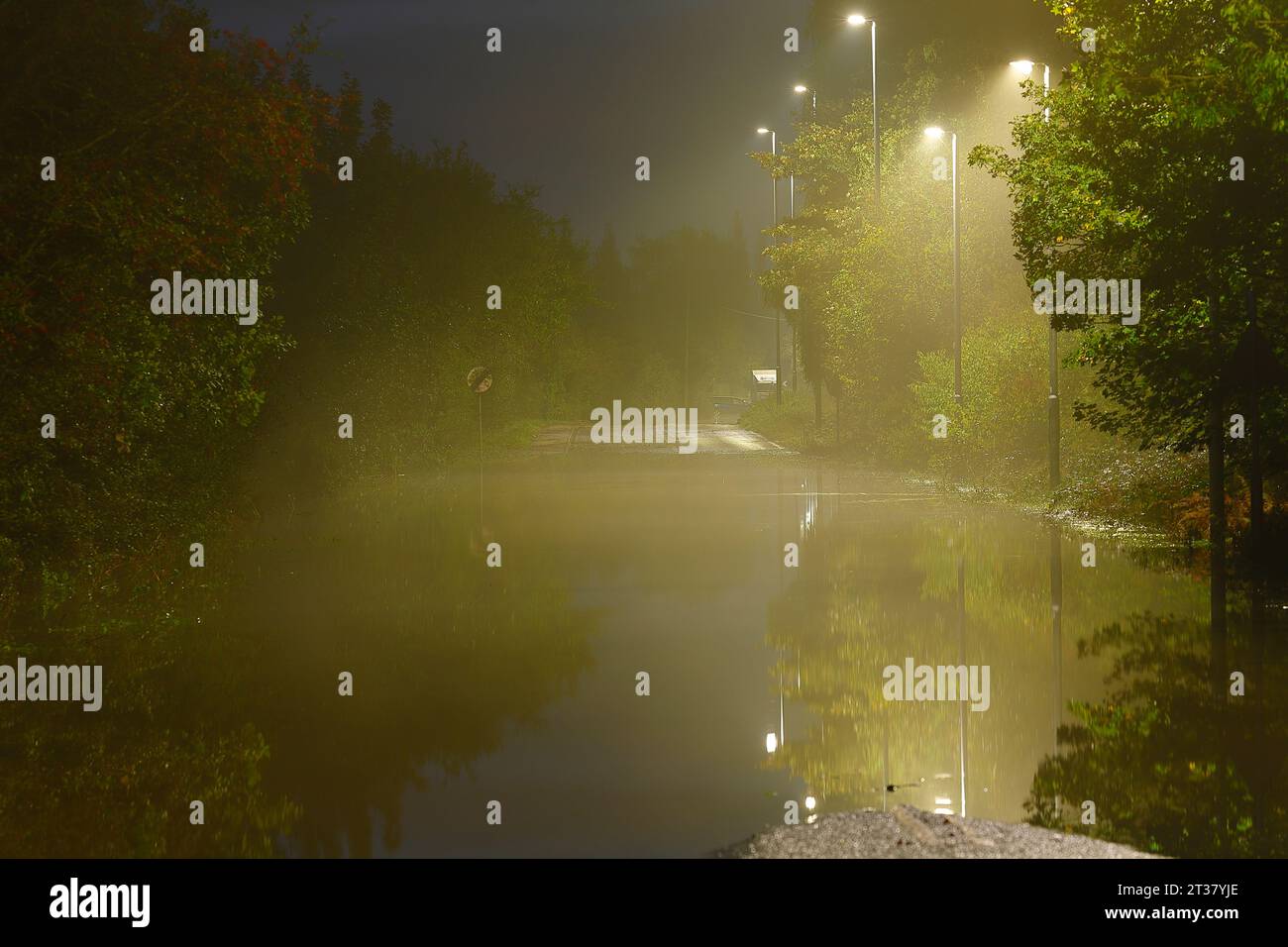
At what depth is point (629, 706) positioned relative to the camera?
11547mm

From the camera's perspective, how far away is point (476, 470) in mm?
47500

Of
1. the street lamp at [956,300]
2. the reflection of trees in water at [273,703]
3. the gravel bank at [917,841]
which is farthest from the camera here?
the street lamp at [956,300]

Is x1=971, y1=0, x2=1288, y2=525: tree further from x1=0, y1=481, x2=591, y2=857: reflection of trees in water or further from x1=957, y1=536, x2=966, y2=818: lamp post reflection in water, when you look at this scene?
x1=0, y1=481, x2=591, y2=857: reflection of trees in water

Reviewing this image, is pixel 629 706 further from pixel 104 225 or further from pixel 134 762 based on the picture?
pixel 104 225

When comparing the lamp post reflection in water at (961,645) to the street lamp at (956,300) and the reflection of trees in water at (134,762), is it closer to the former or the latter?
the reflection of trees in water at (134,762)

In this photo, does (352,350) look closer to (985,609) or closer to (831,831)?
(985,609)

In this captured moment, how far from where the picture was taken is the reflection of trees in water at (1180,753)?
7781 millimetres

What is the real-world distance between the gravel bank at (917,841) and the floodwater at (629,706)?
48cm

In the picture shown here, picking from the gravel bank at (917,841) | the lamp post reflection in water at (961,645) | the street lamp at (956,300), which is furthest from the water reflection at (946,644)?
the street lamp at (956,300)

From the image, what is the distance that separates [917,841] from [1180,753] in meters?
3.20

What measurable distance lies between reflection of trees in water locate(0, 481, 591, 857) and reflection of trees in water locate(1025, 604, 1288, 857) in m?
3.78

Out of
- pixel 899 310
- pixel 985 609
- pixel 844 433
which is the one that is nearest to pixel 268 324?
pixel 985 609

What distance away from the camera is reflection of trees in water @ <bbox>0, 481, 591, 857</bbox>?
8453 mm
